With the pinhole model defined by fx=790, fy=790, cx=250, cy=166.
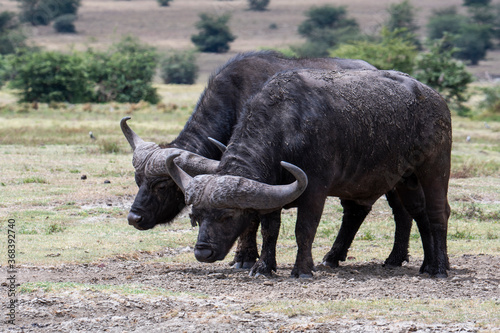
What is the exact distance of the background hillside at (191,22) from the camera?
8531 centimetres

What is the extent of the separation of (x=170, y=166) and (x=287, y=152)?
1.17 meters

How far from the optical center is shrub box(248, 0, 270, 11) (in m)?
102

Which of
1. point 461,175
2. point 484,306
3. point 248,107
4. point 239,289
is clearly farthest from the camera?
point 461,175

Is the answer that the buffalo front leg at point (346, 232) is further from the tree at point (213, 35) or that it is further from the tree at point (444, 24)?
the tree at point (444, 24)

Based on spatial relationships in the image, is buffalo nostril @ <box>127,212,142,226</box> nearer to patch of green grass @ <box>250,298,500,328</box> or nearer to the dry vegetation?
the dry vegetation

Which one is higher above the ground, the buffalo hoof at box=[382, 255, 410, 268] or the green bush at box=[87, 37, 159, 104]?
the buffalo hoof at box=[382, 255, 410, 268]

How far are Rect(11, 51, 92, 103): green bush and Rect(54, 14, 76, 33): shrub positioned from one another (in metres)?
46.5

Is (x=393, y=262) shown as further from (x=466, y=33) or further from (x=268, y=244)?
(x=466, y=33)

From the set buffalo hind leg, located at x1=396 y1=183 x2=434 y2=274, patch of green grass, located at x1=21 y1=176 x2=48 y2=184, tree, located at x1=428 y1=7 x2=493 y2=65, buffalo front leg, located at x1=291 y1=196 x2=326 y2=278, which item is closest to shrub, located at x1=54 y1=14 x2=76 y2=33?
tree, located at x1=428 y1=7 x2=493 y2=65

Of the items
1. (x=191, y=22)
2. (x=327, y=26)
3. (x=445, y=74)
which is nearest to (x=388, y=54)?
(x=445, y=74)

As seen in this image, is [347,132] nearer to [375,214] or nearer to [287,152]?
[287,152]

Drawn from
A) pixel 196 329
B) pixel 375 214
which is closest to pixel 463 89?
pixel 375 214

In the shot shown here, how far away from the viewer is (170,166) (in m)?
7.80

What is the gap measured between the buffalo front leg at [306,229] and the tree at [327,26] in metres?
73.5
